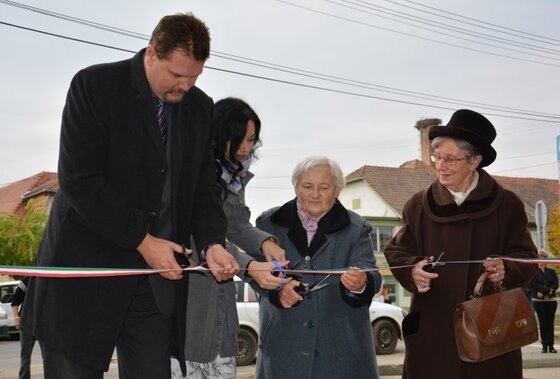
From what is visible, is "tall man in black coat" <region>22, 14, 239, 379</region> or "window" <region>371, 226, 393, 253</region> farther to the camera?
"window" <region>371, 226, 393, 253</region>

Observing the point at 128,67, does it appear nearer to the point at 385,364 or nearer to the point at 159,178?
the point at 159,178

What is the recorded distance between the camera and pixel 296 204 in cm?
442

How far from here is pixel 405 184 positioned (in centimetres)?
5147

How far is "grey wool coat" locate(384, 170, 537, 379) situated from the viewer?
14.6 ft

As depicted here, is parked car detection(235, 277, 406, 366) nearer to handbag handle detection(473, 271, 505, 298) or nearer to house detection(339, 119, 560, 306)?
handbag handle detection(473, 271, 505, 298)

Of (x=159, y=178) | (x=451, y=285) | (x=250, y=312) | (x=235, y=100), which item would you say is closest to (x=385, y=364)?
(x=250, y=312)

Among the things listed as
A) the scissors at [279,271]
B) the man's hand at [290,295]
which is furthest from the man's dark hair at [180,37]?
the man's hand at [290,295]

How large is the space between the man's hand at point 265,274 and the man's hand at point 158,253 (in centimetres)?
77

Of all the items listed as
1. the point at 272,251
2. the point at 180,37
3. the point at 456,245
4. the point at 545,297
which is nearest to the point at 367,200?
the point at 545,297

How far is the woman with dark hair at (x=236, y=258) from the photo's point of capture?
374 cm

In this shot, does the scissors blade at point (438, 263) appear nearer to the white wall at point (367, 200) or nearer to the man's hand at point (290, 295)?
the man's hand at point (290, 295)

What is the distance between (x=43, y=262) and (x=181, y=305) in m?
0.59

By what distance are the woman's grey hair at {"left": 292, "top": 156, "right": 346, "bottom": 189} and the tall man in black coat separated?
1.17 metres

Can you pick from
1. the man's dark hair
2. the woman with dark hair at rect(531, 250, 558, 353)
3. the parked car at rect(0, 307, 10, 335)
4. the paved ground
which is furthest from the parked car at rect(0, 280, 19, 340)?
the man's dark hair
